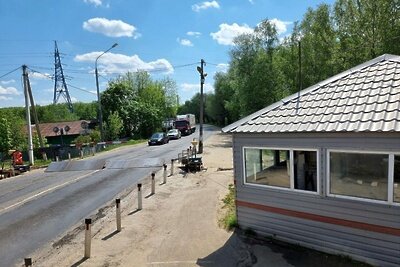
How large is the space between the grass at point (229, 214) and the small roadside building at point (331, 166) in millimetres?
320

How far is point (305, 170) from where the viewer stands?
8.37m

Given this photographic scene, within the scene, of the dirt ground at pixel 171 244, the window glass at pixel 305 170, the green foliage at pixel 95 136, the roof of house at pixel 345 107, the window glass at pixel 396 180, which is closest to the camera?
the window glass at pixel 396 180

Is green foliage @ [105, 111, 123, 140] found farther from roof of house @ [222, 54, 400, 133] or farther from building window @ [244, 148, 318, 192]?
building window @ [244, 148, 318, 192]

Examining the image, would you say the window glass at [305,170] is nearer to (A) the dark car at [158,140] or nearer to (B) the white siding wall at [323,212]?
(B) the white siding wall at [323,212]

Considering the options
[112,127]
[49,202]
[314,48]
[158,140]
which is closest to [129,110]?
[112,127]

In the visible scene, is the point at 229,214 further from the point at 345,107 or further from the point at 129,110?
the point at 129,110

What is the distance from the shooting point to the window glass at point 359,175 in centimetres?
712

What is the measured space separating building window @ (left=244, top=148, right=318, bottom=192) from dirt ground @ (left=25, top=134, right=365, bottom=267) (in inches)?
57.6

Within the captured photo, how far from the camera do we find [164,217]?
11633 mm

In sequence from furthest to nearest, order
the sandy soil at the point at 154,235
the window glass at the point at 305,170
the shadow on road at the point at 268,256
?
1. the sandy soil at the point at 154,235
2. the window glass at the point at 305,170
3. the shadow on road at the point at 268,256

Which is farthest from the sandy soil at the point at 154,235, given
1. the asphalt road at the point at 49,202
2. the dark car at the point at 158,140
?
the dark car at the point at 158,140

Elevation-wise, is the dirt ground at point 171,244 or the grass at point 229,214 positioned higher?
the grass at point 229,214

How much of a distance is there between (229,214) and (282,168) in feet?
10.5

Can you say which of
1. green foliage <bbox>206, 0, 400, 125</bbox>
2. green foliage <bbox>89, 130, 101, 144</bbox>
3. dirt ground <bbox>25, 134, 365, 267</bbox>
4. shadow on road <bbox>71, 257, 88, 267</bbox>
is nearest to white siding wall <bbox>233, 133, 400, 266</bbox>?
dirt ground <bbox>25, 134, 365, 267</bbox>
